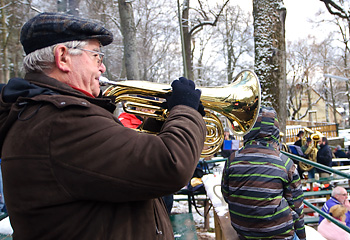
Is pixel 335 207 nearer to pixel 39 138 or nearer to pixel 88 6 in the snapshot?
pixel 39 138

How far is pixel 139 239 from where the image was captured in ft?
3.41

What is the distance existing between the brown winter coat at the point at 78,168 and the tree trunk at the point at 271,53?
208 inches

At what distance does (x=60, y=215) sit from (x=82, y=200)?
83 mm

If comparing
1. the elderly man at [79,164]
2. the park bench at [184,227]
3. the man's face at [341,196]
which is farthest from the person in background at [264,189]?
the man's face at [341,196]

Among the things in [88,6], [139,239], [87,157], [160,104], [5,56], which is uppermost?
[88,6]

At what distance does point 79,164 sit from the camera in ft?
2.98

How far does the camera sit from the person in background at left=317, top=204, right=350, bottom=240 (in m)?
3.28

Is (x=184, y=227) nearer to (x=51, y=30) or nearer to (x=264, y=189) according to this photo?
(x=264, y=189)

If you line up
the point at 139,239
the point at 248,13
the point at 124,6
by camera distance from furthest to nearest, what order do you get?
the point at 248,13, the point at 124,6, the point at 139,239

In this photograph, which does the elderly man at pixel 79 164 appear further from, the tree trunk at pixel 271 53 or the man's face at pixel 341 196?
the tree trunk at pixel 271 53

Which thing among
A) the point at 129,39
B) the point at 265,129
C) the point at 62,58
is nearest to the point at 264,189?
the point at 265,129

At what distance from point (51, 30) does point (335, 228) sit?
3648 mm

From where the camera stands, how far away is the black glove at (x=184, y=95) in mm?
1231

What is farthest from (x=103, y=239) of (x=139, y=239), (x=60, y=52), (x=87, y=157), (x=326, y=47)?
(x=326, y=47)
